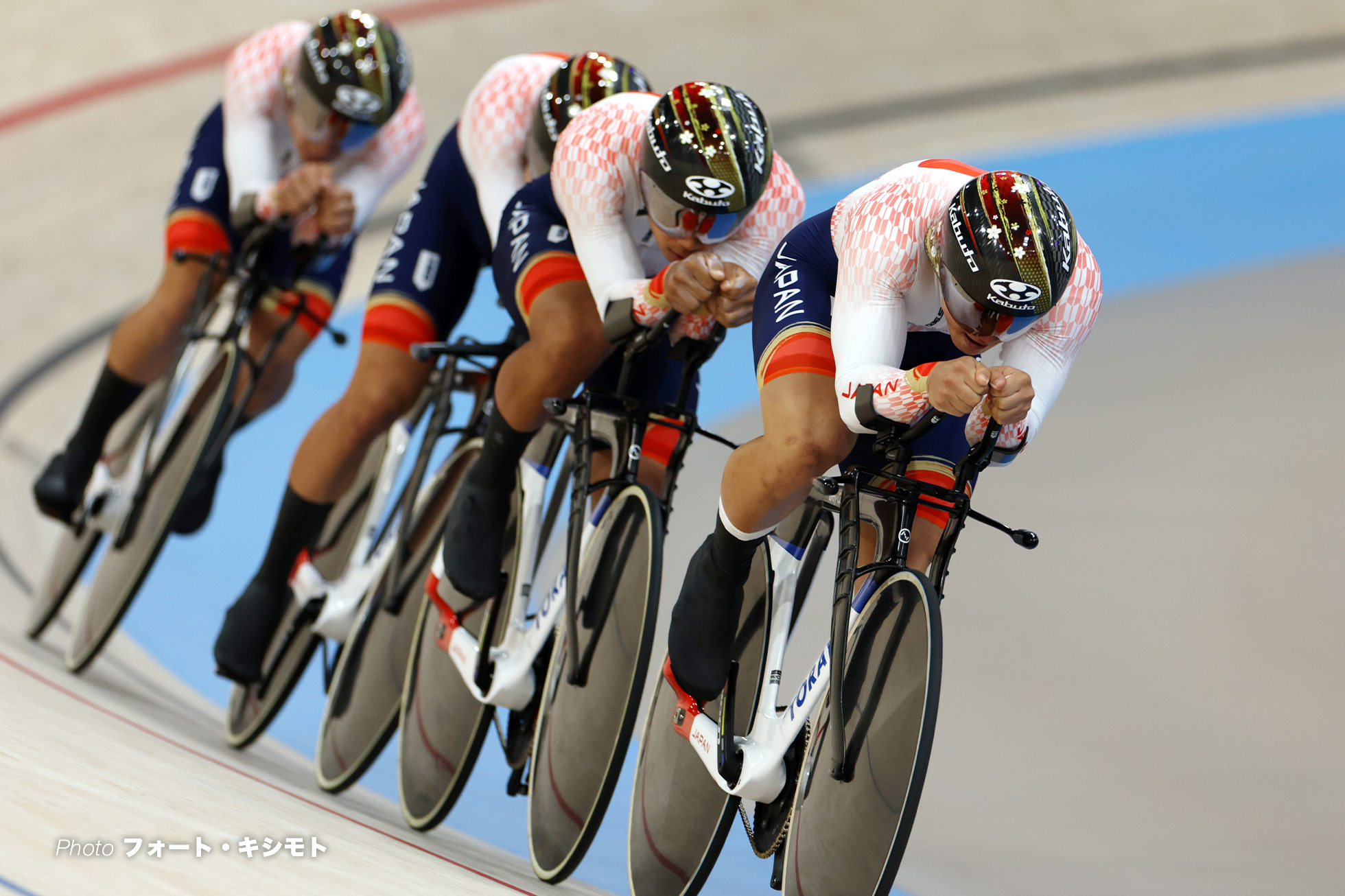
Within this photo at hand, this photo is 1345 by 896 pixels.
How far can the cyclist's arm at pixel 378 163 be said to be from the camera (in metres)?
3.81

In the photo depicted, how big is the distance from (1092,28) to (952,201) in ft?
26.3

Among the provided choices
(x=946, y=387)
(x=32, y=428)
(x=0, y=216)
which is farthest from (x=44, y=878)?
(x=0, y=216)

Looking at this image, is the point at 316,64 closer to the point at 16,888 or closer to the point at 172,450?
the point at 172,450

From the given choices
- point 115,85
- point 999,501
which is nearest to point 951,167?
point 999,501

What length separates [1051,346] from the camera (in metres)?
2.20

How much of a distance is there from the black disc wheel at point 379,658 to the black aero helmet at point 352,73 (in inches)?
36.5

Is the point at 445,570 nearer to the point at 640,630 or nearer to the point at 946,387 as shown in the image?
the point at 640,630

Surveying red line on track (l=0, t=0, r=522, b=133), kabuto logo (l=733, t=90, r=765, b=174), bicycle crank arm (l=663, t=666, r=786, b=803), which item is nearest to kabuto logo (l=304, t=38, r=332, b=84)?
kabuto logo (l=733, t=90, r=765, b=174)

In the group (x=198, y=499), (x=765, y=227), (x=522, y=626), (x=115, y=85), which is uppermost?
(x=765, y=227)

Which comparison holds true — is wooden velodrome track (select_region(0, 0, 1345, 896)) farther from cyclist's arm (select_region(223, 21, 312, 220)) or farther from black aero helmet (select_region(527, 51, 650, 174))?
black aero helmet (select_region(527, 51, 650, 174))

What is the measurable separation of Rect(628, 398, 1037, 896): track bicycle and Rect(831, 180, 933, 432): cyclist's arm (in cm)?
8

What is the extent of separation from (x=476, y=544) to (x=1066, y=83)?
7.00m

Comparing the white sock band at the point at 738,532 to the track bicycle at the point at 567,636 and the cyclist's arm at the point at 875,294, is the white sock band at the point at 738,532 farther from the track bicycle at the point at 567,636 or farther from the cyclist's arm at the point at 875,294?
the cyclist's arm at the point at 875,294

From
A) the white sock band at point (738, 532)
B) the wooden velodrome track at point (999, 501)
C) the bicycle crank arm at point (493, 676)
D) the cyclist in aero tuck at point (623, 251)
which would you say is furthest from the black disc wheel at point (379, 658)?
the white sock band at point (738, 532)
